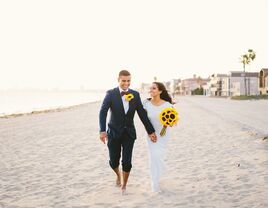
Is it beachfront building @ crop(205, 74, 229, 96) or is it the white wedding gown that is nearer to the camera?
the white wedding gown

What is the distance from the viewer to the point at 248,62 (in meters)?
91.6

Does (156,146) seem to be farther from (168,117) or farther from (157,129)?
(168,117)

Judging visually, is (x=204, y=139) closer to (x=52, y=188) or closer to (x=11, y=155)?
(x=11, y=155)

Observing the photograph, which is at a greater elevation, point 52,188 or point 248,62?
point 248,62

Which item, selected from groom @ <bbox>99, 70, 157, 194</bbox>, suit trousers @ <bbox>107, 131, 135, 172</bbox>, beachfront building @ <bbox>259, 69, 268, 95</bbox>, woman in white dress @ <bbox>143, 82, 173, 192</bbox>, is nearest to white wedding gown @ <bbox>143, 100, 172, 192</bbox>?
woman in white dress @ <bbox>143, 82, 173, 192</bbox>

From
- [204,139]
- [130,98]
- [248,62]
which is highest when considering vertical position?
A: [248,62]

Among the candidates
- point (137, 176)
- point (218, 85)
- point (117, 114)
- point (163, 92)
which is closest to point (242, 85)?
point (218, 85)

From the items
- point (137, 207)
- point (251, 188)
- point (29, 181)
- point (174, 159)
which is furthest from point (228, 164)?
point (29, 181)

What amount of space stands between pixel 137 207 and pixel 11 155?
6307 millimetres

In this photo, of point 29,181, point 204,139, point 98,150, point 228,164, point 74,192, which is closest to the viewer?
point 74,192

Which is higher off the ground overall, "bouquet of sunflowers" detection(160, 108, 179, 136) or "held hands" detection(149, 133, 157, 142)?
"bouquet of sunflowers" detection(160, 108, 179, 136)

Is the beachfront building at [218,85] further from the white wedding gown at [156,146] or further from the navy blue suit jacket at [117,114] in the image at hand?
the navy blue suit jacket at [117,114]

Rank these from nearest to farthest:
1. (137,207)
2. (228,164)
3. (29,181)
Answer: (137,207)
(29,181)
(228,164)

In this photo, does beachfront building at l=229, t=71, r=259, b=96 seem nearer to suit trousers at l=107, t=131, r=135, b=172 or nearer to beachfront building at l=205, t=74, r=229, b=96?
beachfront building at l=205, t=74, r=229, b=96
